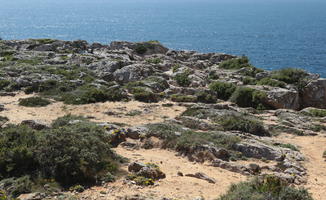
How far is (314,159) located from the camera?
17.4 m

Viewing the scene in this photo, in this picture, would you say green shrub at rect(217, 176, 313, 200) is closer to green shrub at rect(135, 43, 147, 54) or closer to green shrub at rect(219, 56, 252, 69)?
green shrub at rect(219, 56, 252, 69)

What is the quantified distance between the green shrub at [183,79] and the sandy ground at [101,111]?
277 inches

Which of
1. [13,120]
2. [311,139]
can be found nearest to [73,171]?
[13,120]

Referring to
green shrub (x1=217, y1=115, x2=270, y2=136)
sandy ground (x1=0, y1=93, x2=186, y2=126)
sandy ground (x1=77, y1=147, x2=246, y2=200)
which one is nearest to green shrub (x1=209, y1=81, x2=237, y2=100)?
sandy ground (x1=0, y1=93, x2=186, y2=126)

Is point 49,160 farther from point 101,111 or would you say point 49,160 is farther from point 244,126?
point 244,126

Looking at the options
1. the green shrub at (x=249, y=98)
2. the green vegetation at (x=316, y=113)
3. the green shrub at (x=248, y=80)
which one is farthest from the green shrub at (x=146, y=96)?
the green vegetation at (x=316, y=113)

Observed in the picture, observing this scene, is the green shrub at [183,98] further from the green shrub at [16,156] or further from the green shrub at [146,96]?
the green shrub at [16,156]

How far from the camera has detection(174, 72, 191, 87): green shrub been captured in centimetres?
3269


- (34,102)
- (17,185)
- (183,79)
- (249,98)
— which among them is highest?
(17,185)

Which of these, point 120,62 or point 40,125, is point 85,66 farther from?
point 40,125

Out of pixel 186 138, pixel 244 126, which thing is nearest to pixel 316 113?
pixel 244 126

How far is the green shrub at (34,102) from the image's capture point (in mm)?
24406

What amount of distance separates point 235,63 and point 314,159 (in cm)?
2375

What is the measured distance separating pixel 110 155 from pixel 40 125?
213 inches
